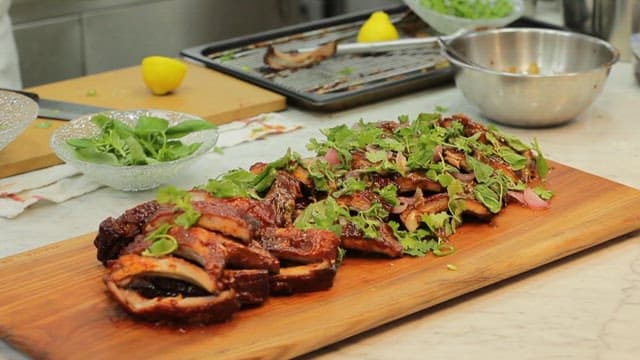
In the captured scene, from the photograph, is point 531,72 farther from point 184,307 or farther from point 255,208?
point 184,307

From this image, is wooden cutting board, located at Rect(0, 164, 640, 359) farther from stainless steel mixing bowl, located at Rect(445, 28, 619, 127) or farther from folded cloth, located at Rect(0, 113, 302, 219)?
stainless steel mixing bowl, located at Rect(445, 28, 619, 127)

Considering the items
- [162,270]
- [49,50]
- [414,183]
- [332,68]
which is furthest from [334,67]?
[162,270]

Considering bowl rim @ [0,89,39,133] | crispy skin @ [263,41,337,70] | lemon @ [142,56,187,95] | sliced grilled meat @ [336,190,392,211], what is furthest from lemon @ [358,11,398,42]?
sliced grilled meat @ [336,190,392,211]

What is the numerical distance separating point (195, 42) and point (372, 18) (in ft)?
3.44

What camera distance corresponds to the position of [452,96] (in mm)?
2479

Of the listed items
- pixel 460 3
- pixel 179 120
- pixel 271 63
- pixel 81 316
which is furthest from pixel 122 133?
pixel 460 3

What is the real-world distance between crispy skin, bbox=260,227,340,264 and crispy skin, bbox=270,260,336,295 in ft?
0.04

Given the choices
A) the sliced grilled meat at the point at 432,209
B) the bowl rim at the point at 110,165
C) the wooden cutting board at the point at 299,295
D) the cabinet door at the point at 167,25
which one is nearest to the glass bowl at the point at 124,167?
the bowl rim at the point at 110,165

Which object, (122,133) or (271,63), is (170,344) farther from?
(271,63)

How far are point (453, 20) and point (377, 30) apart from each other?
202 millimetres

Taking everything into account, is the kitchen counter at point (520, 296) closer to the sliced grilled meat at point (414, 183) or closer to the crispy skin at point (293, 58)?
the sliced grilled meat at point (414, 183)

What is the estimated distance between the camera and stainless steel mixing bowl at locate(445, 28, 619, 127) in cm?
218

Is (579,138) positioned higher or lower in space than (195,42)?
higher

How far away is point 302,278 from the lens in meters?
1.48
